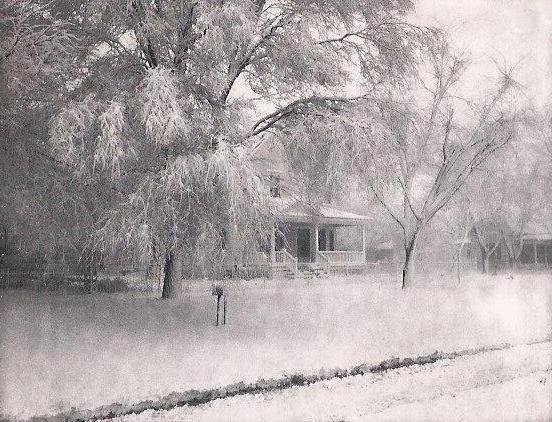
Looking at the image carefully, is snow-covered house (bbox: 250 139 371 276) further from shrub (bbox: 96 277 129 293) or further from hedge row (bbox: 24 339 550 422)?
shrub (bbox: 96 277 129 293)

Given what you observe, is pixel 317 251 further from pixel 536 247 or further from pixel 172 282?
pixel 536 247

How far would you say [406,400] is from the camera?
219 inches

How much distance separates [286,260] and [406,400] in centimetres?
1876

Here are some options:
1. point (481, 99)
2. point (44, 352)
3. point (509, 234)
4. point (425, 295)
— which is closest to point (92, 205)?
point (44, 352)

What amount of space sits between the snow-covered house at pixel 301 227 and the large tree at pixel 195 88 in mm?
809

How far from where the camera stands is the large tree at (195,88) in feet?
24.7

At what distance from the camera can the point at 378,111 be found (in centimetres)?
948

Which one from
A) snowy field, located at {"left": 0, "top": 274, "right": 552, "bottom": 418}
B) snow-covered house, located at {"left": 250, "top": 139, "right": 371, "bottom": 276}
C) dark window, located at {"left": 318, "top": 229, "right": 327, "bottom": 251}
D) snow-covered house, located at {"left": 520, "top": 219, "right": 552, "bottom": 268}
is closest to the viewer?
snowy field, located at {"left": 0, "top": 274, "right": 552, "bottom": 418}

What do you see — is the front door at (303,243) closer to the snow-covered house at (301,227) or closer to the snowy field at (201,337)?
the snow-covered house at (301,227)

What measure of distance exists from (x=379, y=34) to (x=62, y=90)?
19.9 feet

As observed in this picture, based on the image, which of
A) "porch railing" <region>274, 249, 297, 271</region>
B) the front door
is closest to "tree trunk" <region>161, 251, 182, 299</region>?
"porch railing" <region>274, 249, 297, 271</region>

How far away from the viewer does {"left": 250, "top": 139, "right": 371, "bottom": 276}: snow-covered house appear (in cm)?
995

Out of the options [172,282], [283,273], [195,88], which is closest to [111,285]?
[172,282]

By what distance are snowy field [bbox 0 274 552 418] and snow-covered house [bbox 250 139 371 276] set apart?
188 cm
